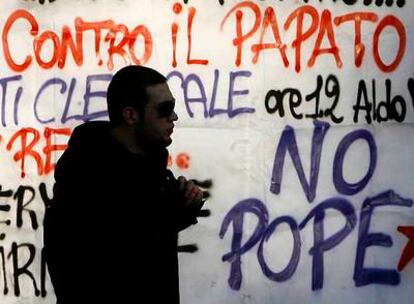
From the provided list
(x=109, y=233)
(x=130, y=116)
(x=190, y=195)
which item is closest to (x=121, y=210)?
(x=109, y=233)

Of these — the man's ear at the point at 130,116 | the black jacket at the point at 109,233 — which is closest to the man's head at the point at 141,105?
the man's ear at the point at 130,116

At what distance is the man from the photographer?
236 cm

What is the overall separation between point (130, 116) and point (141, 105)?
52mm

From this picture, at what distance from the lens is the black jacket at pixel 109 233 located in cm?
235

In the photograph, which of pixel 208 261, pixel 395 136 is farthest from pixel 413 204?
pixel 208 261

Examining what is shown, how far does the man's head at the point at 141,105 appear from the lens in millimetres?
2631

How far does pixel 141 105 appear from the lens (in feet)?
8.65

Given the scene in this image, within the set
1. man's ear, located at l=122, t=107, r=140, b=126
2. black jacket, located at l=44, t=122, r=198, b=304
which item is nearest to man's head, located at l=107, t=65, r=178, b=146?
man's ear, located at l=122, t=107, r=140, b=126

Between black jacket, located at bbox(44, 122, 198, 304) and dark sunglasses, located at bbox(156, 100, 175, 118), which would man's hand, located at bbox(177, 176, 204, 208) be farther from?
dark sunglasses, located at bbox(156, 100, 175, 118)

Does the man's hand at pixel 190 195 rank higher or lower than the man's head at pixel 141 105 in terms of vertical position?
lower

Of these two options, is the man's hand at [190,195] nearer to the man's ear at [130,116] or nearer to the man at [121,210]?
the man at [121,210]

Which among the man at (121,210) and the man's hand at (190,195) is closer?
the man at (121,210)

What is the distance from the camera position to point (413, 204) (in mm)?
4105

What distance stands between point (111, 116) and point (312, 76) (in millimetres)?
1750
